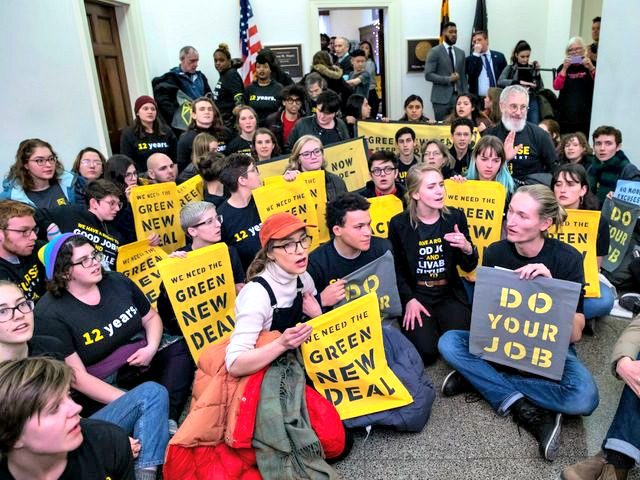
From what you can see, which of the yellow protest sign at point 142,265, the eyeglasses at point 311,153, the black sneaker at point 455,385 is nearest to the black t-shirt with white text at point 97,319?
the yellow protest sign at point 142,265

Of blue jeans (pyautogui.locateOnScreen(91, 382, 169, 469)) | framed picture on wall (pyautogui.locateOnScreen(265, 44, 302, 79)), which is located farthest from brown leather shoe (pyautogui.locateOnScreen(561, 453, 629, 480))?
framed picture on wall (pyautogui.locateOnScreen(265, 44, 302, 79))

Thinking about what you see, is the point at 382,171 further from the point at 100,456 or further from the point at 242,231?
the point at 100,456

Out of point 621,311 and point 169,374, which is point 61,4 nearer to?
point 169,374

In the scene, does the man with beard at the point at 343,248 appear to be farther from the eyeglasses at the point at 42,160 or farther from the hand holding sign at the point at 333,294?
the eyeglasses at the point at 42,160

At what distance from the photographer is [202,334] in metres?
3.12

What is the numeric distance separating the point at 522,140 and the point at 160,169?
3.18 meters

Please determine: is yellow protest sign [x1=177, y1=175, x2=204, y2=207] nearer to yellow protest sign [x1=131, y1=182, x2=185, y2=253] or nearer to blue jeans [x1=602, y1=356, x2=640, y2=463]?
yellow protest sign [x1=131, y1=182, x2=185, y2=253]

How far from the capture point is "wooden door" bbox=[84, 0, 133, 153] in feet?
20.2

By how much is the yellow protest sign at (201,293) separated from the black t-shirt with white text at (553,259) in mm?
1624

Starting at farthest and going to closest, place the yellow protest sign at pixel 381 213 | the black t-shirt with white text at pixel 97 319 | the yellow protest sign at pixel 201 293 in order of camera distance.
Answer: the yellow protest sign at pixel 381 213, the yellow protest sign at pixel 201 293, the black t-shirt with white text at pixel 97 319

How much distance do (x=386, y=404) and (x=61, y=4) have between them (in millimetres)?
5073

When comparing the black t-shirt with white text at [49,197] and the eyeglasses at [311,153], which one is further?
the eyeglasses at [311,153]

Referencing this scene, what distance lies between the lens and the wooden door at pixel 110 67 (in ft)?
20.2

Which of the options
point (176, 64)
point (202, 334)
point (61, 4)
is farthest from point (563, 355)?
point (176, 64)
